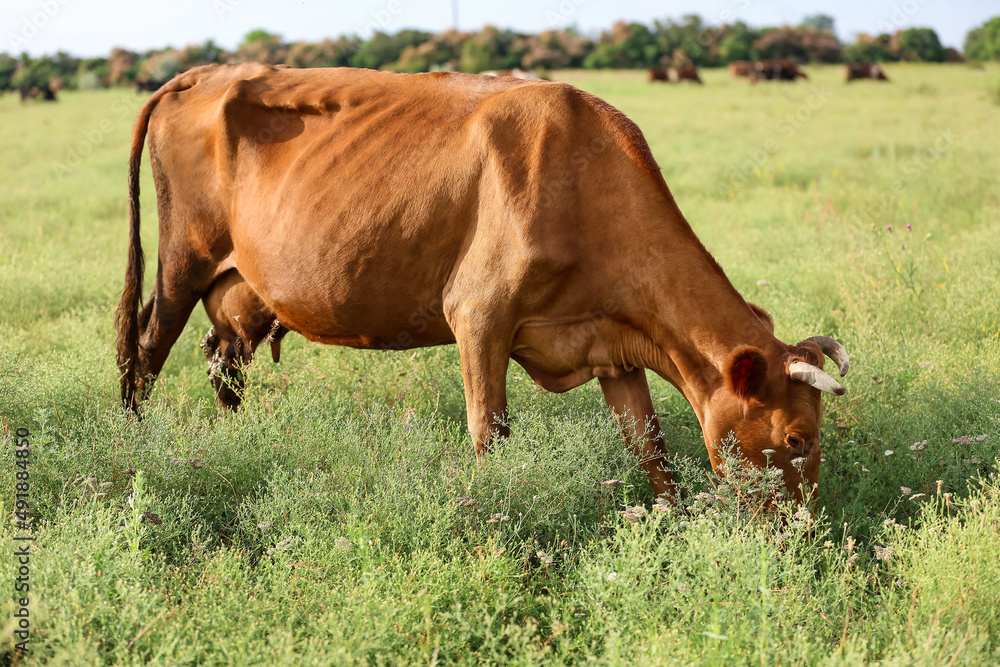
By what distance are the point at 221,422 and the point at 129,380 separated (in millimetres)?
1116

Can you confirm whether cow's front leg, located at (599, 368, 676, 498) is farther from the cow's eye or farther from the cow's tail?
the cow's tail

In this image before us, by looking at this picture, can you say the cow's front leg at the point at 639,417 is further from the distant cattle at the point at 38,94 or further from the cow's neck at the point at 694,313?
the distant cattle at the point at 38,94

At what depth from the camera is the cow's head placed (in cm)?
339

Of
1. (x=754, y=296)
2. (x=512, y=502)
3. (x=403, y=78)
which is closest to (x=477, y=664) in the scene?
(x=512, y=502)

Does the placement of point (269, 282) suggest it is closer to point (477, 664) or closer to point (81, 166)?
point (477, 664)

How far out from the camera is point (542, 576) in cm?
324

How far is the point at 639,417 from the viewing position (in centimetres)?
407

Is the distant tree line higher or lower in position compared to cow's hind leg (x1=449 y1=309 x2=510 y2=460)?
higher

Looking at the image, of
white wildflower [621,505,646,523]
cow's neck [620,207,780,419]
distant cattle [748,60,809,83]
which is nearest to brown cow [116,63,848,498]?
cow's neck [620,207,780,419]

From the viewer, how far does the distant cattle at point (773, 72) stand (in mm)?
40750

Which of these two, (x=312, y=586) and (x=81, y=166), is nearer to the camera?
(x=312, y=586)

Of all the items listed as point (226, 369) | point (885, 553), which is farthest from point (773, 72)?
point (885, 553)

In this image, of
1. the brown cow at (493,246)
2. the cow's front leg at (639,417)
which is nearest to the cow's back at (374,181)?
the brown cow at (493,246)

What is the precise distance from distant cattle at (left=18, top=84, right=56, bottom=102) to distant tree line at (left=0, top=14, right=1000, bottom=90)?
13.2ft
